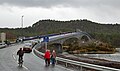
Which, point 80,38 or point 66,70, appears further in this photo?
point 80,38

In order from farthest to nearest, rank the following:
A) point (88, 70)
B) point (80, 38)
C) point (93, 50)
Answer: point (80, 38), point (93, 50), point (88, 70)

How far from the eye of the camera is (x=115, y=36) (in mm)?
165500

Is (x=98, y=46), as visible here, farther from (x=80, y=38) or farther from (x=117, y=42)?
(x=117, y=42)

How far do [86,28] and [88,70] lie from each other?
166 meters

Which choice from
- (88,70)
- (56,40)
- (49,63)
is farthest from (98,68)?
(56,40)

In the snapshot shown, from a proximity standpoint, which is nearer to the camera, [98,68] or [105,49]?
[98,68]

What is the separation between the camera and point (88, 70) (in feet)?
80.8

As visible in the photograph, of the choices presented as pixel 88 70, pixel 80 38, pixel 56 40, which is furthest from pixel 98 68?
pixel 80 38

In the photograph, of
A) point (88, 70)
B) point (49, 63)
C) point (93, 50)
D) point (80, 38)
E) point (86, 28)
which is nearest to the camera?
point (88, 70)

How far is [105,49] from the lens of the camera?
99.9 metres

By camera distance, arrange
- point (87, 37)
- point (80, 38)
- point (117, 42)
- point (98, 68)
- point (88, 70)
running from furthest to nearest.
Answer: point (117, 42)
point (87, 37)
point (80, 38)
point (88, 70)
point (98, 68)

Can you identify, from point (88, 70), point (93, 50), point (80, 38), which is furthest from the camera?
point (80, 38)

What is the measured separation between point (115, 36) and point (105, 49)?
2649 inches

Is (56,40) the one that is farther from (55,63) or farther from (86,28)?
(86,28)
